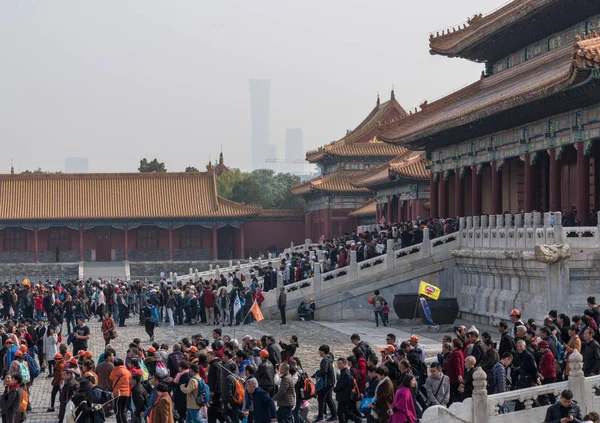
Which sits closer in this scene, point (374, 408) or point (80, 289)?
point (374, 408)

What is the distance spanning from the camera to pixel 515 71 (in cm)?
3850

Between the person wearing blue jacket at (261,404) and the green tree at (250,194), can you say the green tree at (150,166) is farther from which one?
the person wearing blue jacket at (261,404)

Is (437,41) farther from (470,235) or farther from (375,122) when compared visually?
(375,122)

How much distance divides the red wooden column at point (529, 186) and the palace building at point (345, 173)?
3371 cm

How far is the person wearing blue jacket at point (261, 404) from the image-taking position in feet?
54.7

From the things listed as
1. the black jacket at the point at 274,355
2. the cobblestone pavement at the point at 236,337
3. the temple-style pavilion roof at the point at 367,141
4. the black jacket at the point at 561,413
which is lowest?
the cobblestone pavement at the point at 236,337

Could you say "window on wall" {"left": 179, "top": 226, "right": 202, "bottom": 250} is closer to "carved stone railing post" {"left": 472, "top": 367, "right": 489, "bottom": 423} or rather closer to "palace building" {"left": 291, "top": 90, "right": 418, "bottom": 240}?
"palace building" {"left": 291, "top": 90, "right": 418, "bottom": 240}

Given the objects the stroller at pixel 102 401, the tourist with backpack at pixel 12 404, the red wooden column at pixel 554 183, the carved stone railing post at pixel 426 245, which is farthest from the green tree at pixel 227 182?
the tourist with backpack at pixel 12 404

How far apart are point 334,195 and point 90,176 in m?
16.1

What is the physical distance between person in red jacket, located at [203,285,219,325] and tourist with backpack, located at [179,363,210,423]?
62.1 ft

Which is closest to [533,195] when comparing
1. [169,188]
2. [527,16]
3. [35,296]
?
A: [527,16]

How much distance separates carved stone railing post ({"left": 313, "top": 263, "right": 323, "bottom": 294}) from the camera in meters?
35.1

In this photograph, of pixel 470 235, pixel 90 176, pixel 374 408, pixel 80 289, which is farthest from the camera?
pixel 90 176

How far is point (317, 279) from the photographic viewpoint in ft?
115
